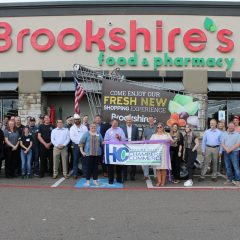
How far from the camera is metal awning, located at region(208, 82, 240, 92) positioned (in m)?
20.2

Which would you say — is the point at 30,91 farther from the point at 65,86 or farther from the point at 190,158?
the point at 190,158

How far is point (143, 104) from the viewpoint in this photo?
1302cm

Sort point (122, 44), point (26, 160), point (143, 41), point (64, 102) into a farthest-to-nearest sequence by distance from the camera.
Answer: point (64, 102)
point (143, 41)
point (122, 44)
point (26, 160)

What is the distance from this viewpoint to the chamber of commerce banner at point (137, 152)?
11.5 meters

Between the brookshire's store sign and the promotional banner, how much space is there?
25.6 feet

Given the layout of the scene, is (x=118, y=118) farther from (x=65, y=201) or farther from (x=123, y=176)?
(x=65, y=201)

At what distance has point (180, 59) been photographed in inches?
810

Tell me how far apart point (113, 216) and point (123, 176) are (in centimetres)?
459

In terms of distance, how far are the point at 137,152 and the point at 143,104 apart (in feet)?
6.43

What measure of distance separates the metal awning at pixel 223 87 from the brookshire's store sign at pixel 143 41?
2.50 feet

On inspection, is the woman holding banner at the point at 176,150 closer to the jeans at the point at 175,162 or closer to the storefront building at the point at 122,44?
the jeans at the point at 175,162

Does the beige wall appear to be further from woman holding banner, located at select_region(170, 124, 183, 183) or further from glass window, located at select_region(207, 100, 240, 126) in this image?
woman holding banner, located at select_region(170, 124, 183, 183)

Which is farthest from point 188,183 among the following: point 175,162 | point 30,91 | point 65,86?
point 30,91

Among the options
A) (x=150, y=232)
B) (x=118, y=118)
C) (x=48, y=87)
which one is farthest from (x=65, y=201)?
(x=48, y=87)
